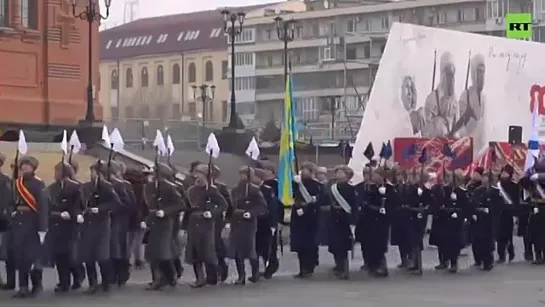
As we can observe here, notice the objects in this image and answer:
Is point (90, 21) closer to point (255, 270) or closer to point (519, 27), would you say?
point (519, 27)

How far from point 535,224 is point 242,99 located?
88.6m

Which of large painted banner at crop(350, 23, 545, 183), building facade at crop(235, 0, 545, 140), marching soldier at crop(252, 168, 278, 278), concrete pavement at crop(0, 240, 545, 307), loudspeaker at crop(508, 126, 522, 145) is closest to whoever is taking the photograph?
concrete pavement at crop(0, 240, 545, 307)

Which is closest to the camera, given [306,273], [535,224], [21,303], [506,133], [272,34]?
[21,303]

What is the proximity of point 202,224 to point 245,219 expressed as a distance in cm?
83

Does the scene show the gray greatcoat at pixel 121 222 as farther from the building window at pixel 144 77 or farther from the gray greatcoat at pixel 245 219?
the building window at pixel 144 77

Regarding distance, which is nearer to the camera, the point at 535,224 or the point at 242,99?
the point at 535,224

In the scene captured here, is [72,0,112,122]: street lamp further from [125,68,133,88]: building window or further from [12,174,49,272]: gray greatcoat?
[125,68,133,88]: building window

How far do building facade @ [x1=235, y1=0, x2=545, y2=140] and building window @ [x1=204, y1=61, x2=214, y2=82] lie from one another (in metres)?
2.37

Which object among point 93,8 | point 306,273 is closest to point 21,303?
point 306,273

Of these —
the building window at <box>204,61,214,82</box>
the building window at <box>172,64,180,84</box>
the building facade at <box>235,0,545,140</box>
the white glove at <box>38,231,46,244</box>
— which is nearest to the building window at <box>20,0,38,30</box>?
the white glove at <box>38,231,46,244</box>

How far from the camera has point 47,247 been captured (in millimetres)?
16594

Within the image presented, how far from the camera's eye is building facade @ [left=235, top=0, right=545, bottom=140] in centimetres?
9675

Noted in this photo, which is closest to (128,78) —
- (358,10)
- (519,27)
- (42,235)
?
(358,10)

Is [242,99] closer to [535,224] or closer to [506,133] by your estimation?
[506,133]
